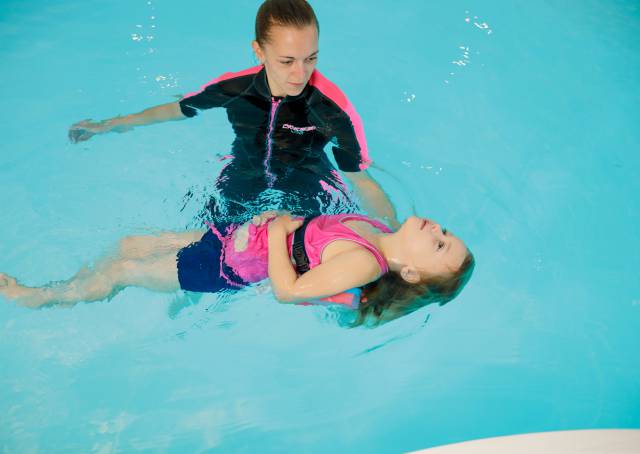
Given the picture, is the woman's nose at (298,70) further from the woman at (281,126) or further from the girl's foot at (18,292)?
the girl's foot at (18,292)

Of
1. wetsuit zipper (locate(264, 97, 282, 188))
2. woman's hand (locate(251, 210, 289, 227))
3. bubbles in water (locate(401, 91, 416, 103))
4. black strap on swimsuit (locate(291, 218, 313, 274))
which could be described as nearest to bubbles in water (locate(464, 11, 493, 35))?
bubbles in water (locate(401, 91, 416, 103))

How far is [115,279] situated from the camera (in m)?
2.50

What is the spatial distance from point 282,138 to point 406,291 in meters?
0.88

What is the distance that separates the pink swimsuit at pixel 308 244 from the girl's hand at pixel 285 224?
0.15 ft

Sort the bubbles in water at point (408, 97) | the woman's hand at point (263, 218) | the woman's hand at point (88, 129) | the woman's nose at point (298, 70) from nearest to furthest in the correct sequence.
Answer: the woman's nose at point (298, 70)
the woman's hand at point (263, 218)
the woman's hand at point (88, 129)
the bubbles in water at point (408, 97)

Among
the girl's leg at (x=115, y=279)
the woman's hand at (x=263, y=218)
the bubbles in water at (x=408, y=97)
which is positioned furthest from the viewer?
the bubbles in water at (x=408, y=97)

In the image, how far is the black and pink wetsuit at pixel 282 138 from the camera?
2439 mm

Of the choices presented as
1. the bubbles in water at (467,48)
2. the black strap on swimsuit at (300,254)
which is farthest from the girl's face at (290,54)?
the bubbles in water at (467,48)

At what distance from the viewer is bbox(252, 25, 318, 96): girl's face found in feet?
6.91

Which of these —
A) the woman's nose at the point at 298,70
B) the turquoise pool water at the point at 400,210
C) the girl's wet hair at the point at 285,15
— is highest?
the girl's wet hair at the point at 285,15

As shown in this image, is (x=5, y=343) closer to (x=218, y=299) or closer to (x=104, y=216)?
(x=104, y=216)

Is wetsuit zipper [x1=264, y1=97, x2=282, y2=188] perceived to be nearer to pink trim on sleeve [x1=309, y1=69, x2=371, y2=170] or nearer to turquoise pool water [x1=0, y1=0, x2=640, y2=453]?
pink trim on sleeve [x1=309, y1=69, x2=371, y2=170]

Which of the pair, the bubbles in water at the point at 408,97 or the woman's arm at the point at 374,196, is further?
the bubbles in water at the point at 408,97

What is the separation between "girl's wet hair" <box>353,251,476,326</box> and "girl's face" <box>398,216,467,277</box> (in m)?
0.04
